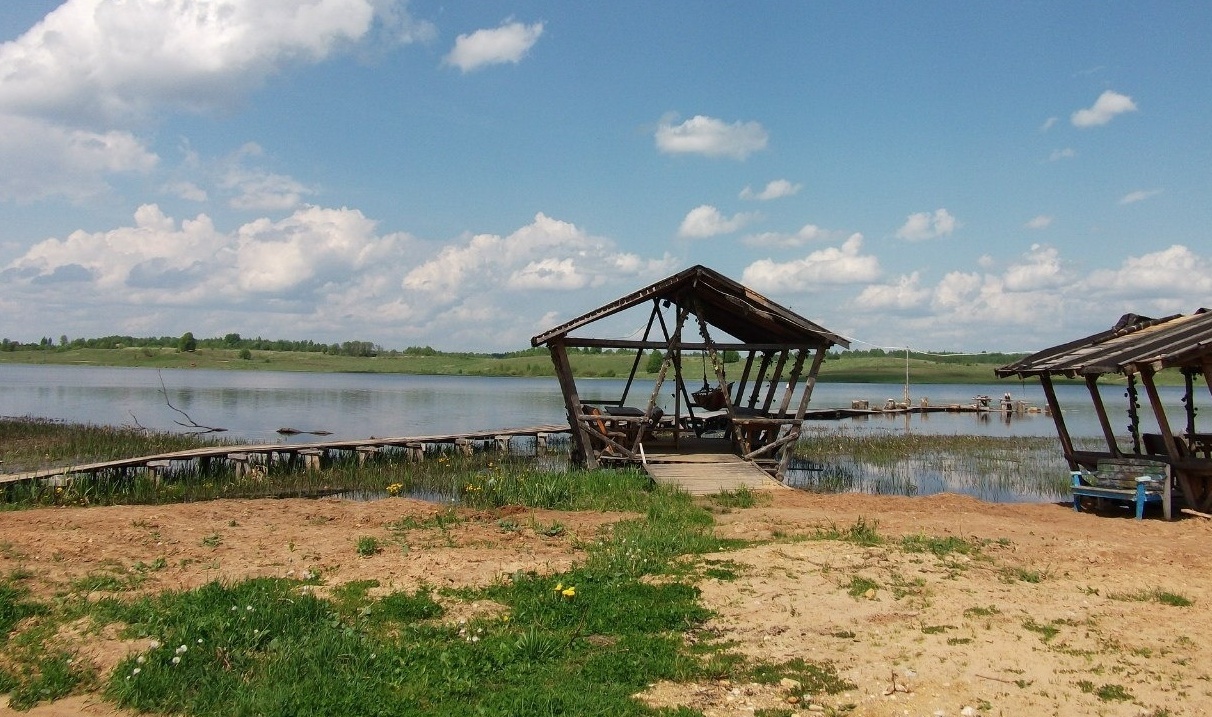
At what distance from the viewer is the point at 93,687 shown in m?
5.64

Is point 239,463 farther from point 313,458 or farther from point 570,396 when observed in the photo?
point 570,396

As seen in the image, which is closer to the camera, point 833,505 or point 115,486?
point 833,505

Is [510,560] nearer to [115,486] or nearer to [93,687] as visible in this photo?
[93,687]

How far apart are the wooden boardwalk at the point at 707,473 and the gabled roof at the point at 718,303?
326cm

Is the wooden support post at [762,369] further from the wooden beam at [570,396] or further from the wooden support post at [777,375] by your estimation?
the wooden beam at [570,396]

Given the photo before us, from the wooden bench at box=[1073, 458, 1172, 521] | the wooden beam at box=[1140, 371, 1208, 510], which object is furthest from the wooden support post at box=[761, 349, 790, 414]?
the wooden beam at box=[1140, 371, 1208, 510]

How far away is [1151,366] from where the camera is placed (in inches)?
513

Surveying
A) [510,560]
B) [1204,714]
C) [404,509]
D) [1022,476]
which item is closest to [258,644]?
[510,560]

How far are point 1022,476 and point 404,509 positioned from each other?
58.5 feet

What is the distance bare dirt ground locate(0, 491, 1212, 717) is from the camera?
562 cm

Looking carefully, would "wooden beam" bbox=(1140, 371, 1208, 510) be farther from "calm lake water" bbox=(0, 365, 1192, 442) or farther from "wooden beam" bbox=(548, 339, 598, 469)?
"calm lake water" bbox=(0, 365, 1192, 442)

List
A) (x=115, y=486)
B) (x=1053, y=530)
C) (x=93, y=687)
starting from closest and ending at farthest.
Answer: (x=93, y=687) < (x=1053, y=530) < (x=115, y=486)

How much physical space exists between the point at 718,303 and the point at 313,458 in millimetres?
12064

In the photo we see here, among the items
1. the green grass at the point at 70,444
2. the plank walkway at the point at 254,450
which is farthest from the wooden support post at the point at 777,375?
the green grass at the point at 70,444
